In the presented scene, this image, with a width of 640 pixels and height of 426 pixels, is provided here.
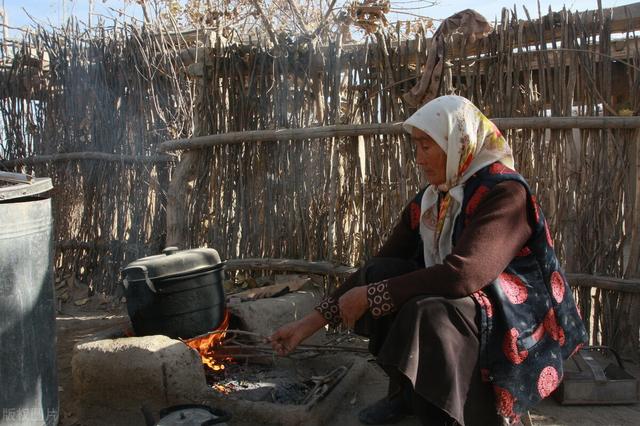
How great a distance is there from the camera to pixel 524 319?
2174mm

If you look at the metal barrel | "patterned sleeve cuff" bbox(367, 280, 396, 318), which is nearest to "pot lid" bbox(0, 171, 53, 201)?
the metal barrel

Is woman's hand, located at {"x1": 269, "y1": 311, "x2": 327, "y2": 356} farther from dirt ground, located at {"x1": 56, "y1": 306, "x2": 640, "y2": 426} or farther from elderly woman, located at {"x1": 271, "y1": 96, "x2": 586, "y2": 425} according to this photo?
dirt ground, located at {"x1": 56, "y1": 306, "x2": 640, "y2": 426}

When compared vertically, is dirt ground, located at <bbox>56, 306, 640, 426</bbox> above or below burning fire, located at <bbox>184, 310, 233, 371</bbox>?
below

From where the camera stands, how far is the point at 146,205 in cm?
551

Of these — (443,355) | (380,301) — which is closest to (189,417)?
(380,301)

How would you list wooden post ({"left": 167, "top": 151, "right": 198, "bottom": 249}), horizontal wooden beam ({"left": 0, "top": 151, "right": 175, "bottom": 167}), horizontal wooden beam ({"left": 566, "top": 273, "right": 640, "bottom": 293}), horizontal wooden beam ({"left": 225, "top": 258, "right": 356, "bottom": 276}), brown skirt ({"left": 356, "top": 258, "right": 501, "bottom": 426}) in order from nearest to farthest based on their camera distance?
1. brown skirt ({"left": 356, "top": 258, "right": 501, "bottom": 426})
2. horizontal wooden beam ({"left": 566, "top": 273, "right": 640, "bottom": 293})
3. horizontal wooden beam ({"left": 225, "top": 258, "right": 356, "bottom": 276})
4. wooden post ({"left": 167, "top": 151, "right": 198, "bottom": 249})
5. horizontal wooden beam ({"left": 0, "top": 151, "right": 175, "bottom": 167})

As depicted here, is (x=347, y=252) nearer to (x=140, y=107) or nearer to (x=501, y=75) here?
(x=501, y=75)

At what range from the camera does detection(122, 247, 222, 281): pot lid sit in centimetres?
308

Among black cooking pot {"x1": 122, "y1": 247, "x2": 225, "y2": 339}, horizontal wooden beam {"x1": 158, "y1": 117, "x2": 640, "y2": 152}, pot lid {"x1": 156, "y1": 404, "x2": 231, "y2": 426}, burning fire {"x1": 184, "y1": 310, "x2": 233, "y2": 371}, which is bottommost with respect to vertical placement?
burning fire {"x1": 184, "y1": 310, "x2": 233, "y2": 371}

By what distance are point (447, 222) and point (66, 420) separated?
2121 mm

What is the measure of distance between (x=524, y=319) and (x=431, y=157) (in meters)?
0.73

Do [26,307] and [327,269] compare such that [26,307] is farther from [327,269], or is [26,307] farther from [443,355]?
[327,269]

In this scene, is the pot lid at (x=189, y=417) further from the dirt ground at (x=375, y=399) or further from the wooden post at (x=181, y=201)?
the wooden post at (x=181, y=201)

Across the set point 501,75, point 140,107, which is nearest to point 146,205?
point 140,107
